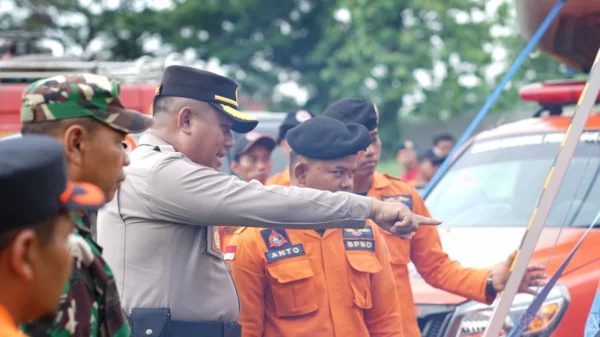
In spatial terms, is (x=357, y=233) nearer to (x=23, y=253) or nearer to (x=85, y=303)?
(x=85, y=303)

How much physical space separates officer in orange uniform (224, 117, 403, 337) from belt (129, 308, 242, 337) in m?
0.50

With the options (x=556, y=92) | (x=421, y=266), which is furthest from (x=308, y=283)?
(x=556, y=92)

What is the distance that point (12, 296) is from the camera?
1.69 metres

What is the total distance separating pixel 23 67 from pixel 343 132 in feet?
17.4

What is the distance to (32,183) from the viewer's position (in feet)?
5.40

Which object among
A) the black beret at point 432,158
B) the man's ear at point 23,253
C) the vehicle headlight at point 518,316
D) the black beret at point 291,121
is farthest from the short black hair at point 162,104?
the black beret at point 432,158

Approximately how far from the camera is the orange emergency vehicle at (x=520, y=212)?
173 inches

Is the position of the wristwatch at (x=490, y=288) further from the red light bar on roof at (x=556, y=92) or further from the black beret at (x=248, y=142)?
the black beret at (x=248, y=142)

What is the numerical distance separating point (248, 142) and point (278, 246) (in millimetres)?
3076

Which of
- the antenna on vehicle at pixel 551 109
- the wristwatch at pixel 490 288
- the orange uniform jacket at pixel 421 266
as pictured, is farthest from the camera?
the antenna on vehicle at pixel 551 109

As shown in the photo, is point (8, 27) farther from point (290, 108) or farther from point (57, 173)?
point (57, 173)

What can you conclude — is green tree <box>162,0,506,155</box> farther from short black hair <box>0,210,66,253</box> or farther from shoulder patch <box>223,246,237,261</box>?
short black hair <box>0,210,66,253</box>

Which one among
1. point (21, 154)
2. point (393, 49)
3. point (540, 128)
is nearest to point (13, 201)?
point (21, 154)

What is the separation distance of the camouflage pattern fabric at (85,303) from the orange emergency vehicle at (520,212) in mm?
2438
